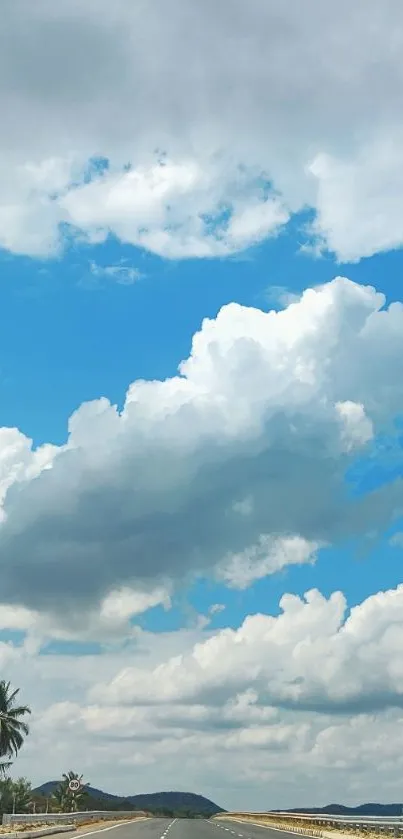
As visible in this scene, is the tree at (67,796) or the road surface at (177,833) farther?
the tree at (67,796)

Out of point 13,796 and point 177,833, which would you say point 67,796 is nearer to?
point 13,796

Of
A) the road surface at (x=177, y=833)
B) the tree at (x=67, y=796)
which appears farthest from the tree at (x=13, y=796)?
the road surface at (x=177, y=833)

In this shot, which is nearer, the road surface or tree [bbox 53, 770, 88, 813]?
the road surface

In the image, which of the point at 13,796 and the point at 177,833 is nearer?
the point at 177,833

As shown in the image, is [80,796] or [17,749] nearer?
[17,749]

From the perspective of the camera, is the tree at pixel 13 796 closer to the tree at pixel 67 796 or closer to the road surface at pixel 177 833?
the tree at pixel 67 796

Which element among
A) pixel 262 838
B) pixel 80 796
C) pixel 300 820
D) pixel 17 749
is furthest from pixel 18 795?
pixel 262 838

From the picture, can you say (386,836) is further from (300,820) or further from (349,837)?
(300,820)

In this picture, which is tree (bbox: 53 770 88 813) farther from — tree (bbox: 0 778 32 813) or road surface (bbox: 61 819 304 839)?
road surface (bbox: 61 819 304 839)

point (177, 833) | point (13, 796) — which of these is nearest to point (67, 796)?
point (13, 796)

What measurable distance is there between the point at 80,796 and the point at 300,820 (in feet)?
235

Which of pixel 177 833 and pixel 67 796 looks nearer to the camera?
pixel 177 833

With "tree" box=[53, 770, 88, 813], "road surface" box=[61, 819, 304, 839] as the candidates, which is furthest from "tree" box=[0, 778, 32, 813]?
"road surface" box=[61, 819, 304, 839]

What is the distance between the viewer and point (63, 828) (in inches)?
2398
